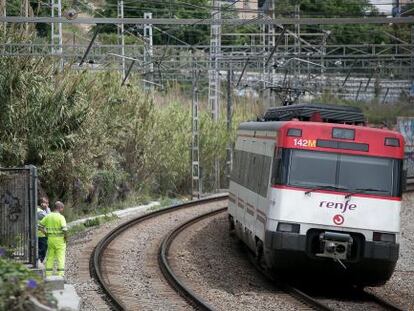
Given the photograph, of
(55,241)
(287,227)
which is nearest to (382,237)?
(287,227)

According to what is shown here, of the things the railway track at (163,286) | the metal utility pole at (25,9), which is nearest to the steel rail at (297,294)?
the railway track at (163,286)

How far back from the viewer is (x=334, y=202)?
15.4 meters

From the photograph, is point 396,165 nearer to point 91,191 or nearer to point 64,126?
point 64,126

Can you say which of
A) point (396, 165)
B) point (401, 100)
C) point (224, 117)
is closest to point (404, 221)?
point (396, 165)

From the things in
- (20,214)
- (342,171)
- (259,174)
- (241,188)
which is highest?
(342,171)

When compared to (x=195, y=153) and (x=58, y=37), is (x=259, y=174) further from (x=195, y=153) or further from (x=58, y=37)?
(x=195, y=153)

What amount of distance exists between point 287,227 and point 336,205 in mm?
969

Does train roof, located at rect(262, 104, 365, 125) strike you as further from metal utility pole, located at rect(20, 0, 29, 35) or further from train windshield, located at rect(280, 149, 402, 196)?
metal utility pole, located at rect(20, 0, 29, 35)

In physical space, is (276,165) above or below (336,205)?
above

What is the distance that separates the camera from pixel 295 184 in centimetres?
1559

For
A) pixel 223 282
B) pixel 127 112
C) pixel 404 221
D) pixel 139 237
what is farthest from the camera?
pixel 127 112

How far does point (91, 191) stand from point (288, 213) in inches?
701

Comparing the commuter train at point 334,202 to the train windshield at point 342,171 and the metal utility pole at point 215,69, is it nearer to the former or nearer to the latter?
the train windshield at point 342,171

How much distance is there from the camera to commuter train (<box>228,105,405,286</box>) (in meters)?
15.4
